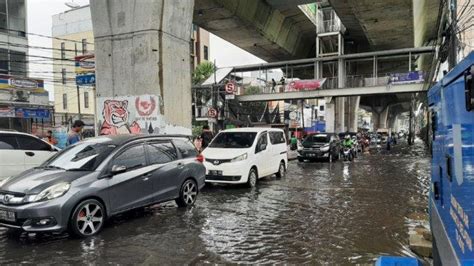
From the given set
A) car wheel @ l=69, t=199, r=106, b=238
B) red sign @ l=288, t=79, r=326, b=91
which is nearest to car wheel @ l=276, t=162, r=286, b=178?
car wheel @ l=69, t=199, r=106, b=238

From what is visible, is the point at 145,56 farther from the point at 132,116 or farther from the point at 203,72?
the point at 203,72

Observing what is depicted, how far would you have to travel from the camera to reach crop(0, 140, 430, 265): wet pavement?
220 inches

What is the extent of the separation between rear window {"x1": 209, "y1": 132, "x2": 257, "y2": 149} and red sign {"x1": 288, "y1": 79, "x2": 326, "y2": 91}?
25.6m

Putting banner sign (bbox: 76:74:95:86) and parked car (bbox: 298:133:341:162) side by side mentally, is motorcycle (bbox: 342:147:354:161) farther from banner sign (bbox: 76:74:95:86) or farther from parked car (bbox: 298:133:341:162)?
banner sign (bbox: 76:74:95:86)

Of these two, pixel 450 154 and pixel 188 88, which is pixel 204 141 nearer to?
pixel 188 88

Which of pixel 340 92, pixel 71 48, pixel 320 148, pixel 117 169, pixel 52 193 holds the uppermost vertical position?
pixel 71 48

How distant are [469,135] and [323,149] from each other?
1946 cm

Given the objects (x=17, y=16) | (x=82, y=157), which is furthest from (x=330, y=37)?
(x=82, y=157)

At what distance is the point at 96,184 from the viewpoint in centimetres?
663

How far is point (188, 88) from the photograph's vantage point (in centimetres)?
1220

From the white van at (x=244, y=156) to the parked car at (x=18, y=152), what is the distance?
4.43 meters

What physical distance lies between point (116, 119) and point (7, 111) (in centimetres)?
1594

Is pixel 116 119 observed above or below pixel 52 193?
above

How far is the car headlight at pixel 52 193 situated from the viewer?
6.05 meters
